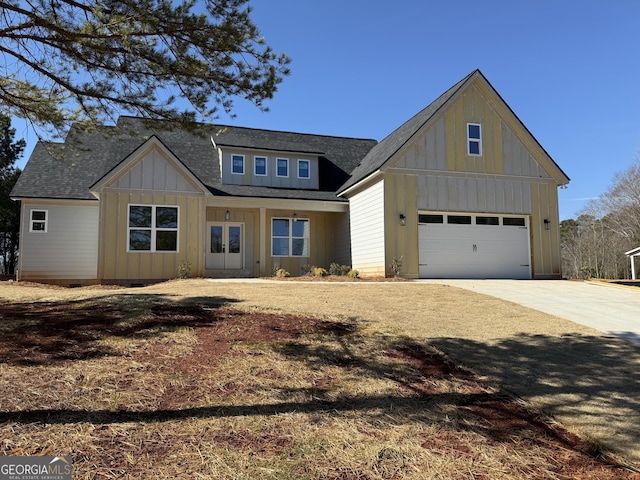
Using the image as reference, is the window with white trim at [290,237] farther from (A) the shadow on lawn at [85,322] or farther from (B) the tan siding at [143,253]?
(A) the shadow on lawn at [85,322]

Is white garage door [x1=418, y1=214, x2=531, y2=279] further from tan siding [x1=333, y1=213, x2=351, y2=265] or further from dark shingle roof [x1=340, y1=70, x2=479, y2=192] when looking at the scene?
tan siding [x1=333, y1=213, x2=351, y2=265]

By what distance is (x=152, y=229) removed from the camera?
14.9 m

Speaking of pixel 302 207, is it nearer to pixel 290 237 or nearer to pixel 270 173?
pixel 290 237

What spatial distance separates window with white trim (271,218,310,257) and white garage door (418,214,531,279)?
5210mm

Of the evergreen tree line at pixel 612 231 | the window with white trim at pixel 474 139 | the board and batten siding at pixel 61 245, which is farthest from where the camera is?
the evergreen tree line at pixel 612 231

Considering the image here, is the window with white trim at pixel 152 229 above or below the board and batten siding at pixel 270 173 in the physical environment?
below

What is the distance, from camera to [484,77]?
643 inches

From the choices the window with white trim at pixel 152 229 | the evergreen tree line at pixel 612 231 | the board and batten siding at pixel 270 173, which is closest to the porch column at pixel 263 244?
the board and batten siding at pixel 270 173

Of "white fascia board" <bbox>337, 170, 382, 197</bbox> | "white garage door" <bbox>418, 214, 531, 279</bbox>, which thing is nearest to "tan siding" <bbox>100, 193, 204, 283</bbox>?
"white fascia board" <bbox>337, 170, 382, 197</bbox>

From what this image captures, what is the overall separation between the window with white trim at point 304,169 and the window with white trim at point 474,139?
6.56 m

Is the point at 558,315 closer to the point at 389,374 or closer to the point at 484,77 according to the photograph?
the point at 389,374

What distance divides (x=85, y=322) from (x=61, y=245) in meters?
11.7

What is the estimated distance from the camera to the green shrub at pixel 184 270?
48.7 ft

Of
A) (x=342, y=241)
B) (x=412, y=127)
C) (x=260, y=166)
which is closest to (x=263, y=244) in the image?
(x=342, y=241)
